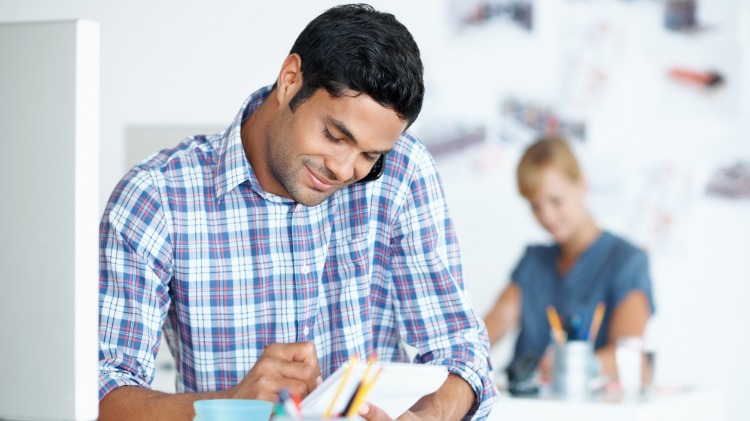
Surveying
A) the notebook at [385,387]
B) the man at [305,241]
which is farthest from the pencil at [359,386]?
the man at [305,241]

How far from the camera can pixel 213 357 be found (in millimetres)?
1343

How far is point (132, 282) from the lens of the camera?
1.24 metres

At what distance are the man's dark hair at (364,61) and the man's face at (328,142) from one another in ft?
0.04

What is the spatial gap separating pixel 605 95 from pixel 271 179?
8.20ft

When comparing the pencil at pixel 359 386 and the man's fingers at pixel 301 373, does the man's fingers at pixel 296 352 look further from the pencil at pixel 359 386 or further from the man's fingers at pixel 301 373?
the pencil at pixel 359 386

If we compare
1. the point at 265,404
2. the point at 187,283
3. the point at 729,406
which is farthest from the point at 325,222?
the point at 729,406

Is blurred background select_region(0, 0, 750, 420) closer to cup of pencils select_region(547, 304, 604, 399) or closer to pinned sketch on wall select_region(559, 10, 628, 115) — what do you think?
pinned sketch on wall select_region(559, 10, 628, 115)

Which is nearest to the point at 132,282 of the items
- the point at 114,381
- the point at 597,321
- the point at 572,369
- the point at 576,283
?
the point at 114,381

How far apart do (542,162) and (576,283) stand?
48 cm

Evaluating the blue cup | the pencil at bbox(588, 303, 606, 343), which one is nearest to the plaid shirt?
the blue cup

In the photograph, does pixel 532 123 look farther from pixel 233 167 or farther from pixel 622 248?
pixel 233 167

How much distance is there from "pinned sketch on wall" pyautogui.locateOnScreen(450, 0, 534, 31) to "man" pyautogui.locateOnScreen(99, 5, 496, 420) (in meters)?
2.37

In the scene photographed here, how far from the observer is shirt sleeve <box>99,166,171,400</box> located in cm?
121

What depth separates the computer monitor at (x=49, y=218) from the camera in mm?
788
